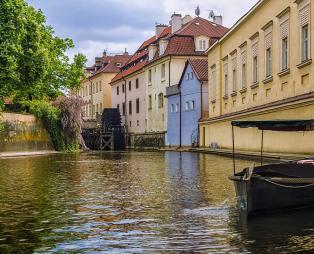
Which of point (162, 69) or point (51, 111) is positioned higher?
point (162, 69)

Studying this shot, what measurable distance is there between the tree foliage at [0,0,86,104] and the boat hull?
2681 cm

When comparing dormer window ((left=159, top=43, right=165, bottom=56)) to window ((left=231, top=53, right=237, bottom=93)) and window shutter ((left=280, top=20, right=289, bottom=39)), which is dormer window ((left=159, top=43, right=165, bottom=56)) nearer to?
window ((left=231, top=53, right=237, bottom=93))

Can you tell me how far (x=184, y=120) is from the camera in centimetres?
5788

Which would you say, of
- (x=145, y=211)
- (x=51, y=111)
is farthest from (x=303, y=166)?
(x=51, y=111)

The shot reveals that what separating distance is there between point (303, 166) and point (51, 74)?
42.5m

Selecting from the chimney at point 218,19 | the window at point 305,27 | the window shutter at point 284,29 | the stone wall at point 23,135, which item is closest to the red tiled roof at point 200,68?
the stone wall at point 23,135

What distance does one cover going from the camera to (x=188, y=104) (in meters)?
57.2

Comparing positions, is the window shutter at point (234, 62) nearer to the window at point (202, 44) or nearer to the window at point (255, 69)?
the window at point (255, 69)

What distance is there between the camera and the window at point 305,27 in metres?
26.5

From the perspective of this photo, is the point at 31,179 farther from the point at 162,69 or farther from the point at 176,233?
the point at 162,69

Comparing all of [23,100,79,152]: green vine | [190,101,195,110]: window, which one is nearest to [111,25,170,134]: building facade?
[190,101,195,110]: window

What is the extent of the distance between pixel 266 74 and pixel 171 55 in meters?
29.5

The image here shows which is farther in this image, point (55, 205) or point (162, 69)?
point (162, 69)

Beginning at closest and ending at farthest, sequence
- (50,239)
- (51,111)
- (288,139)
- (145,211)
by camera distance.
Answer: (50,239)
(145,211)
(288,139)
(51,111)
